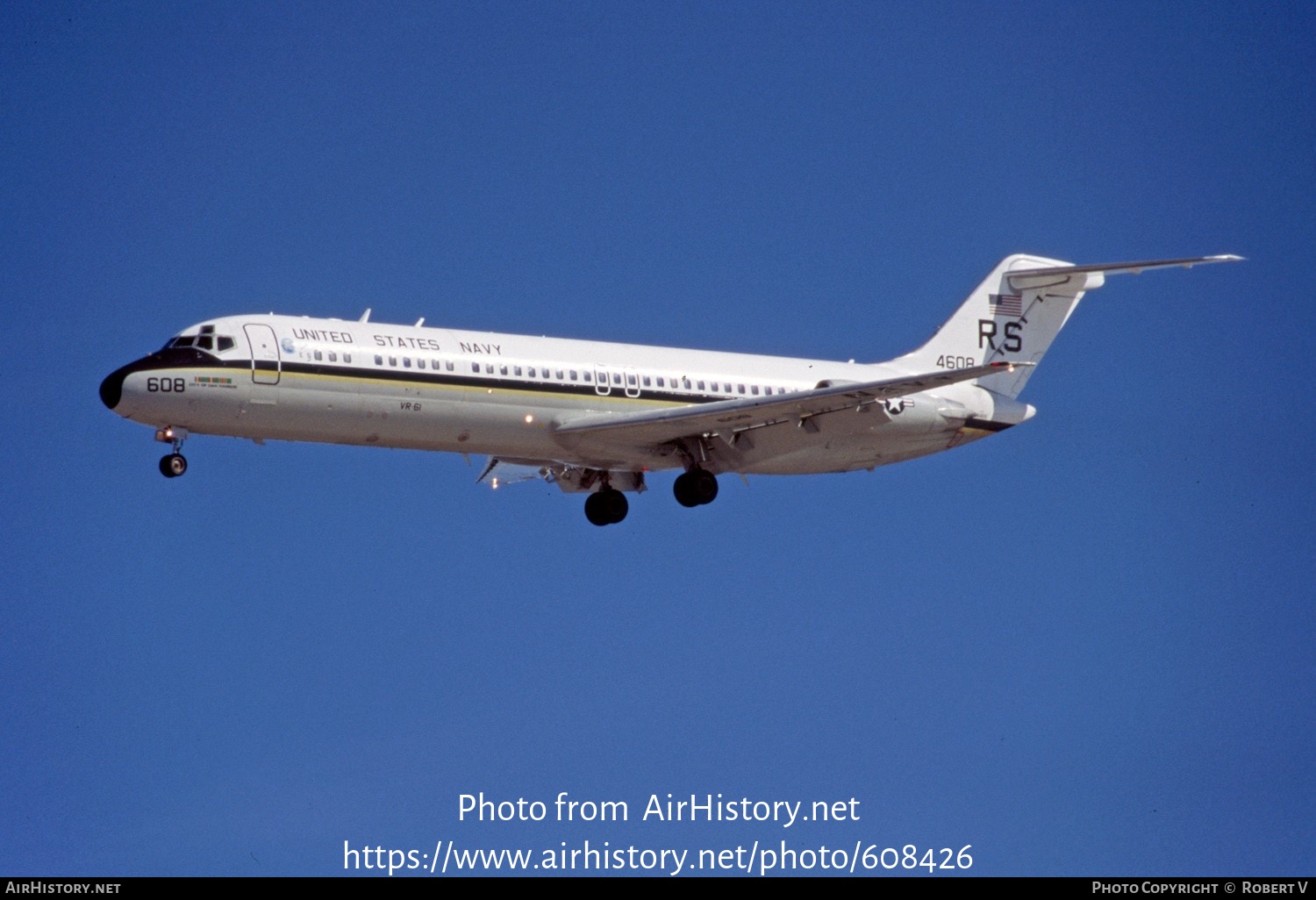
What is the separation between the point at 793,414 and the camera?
40.8 meters

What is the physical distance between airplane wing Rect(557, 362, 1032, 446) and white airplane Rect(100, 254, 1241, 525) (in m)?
0.04

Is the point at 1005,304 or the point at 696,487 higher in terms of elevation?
the point at 1005,304

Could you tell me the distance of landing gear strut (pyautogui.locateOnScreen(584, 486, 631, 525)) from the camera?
4347cm

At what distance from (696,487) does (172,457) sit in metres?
10.4

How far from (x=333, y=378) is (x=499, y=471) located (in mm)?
6970

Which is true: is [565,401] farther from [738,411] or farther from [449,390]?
[738,411]

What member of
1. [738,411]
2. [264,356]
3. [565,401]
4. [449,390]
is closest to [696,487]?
[738,411]

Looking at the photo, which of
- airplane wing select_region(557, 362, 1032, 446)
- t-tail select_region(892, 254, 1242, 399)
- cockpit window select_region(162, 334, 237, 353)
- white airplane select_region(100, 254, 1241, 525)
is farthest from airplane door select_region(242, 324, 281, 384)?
t-tail select_region(892, 254, 1242, 399)

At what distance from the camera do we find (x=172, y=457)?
3728 cm

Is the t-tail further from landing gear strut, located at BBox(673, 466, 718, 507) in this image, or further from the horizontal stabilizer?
landing gear strut, located at BBox(673, 466, 718, 507)

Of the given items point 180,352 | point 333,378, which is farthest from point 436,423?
point 180,352

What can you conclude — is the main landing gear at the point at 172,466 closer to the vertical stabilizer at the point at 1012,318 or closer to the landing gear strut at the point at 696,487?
the landing gear strut at the point at 696,487

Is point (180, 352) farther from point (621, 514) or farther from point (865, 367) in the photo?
point (865, 367)
